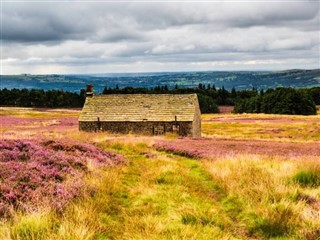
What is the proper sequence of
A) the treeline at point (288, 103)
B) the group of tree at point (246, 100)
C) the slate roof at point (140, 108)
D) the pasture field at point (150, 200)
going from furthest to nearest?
the group of tree at point (246, 100), the treeline at point (288, 103), the slate roof at point (140, 108), the pasture field at point (150, 200)

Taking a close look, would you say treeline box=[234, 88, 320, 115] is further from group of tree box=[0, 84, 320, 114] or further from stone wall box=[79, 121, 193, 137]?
stone wall box=[79, 121, 193, 137]

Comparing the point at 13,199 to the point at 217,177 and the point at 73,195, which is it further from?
the point at 217,177

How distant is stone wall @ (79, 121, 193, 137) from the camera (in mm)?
46625

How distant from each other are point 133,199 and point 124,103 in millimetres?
40599

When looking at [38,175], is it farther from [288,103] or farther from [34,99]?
[34,99]

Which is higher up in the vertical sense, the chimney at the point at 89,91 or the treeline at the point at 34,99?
the chimney at the point at 89,91

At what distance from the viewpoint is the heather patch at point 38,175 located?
28.5ft

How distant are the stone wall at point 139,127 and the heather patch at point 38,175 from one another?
97.2ft

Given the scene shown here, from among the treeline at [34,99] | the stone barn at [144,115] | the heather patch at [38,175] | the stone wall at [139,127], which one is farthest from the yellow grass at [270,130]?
the treeline at [34,99]

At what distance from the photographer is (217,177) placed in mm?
13367

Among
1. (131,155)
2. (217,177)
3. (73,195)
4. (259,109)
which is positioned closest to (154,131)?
(131,155)

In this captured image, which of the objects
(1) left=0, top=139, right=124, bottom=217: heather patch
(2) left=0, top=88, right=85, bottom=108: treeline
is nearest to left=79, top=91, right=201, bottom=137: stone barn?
(1) left=0, top=139, right=124, bottom=217: heather patch

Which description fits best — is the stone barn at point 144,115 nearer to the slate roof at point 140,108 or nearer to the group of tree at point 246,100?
the slate roof at point 140,108

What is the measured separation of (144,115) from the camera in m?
47.9
